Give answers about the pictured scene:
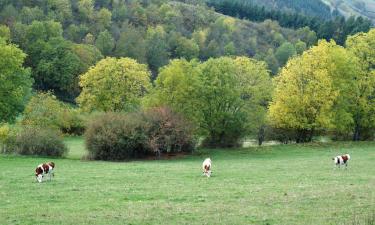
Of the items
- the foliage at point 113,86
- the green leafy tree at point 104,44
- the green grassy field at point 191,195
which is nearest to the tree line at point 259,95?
the foliage at point 113,86

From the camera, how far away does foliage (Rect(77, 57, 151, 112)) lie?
79438 millimetres

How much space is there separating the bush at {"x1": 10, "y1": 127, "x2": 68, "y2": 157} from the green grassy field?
11449 millimetres

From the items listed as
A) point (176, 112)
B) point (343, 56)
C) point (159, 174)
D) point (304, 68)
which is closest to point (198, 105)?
point (176, 112)

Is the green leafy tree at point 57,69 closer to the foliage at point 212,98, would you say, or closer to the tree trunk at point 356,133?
the foliage at point 212,98

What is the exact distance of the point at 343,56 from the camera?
6844 centimetres

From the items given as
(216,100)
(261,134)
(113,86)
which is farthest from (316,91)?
(113,86)

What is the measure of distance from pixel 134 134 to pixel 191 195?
29490mm

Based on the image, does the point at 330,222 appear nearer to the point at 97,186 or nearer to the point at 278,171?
the point at 97,186

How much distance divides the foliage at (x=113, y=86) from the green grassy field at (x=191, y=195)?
35.8m

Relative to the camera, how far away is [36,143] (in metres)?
55.8

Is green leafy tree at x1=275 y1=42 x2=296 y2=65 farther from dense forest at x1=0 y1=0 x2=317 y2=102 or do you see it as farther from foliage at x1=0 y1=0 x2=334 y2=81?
foliage at x1=0 y1=0 x2=334 y2=81

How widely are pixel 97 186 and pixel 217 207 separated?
34.4 ft

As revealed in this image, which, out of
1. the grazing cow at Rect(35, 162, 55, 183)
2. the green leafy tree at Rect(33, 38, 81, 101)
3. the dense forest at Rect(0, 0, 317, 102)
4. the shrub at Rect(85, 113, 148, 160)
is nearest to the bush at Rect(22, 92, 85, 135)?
the shrub at Rect(85, 113, 148, 160)

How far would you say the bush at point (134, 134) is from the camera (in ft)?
183
